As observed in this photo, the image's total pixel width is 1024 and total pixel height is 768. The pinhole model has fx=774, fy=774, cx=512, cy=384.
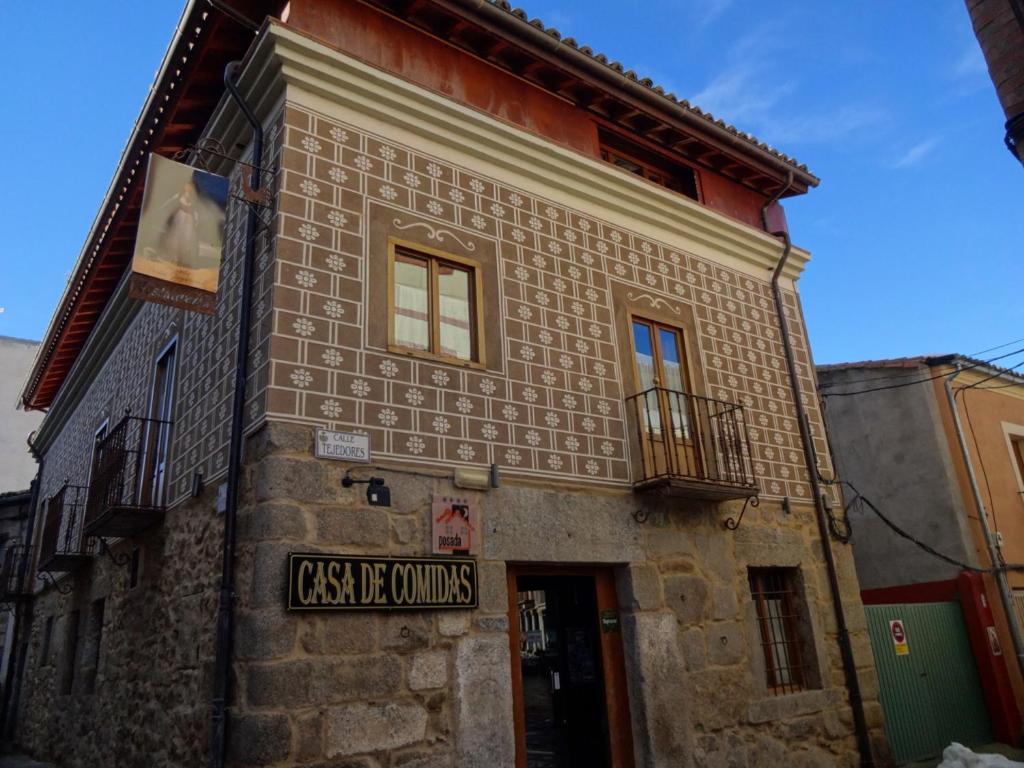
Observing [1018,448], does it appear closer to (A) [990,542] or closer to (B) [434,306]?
(A) [990,542]

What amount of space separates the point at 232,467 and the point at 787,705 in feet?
18.2

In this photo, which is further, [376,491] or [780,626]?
[780,626]

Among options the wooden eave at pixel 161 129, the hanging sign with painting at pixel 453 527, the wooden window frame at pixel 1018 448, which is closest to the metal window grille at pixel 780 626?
the hanging sign with painting at pixel 453 527

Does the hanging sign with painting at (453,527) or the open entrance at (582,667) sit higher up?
the hanging sign with painting at (453,527)

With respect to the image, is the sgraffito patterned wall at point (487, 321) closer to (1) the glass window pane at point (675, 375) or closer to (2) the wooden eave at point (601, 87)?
(1) the glass window pane at point (675, 375)

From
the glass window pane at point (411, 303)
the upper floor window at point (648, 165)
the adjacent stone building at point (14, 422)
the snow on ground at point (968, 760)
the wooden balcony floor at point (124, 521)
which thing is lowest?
the snow on ground at point (968, 760)

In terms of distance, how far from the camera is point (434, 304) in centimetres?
641

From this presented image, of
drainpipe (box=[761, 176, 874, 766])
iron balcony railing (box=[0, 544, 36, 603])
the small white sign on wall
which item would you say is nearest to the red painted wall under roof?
drainpipe (box=[761, 176, 874, 766])

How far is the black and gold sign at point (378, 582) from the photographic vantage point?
498cm

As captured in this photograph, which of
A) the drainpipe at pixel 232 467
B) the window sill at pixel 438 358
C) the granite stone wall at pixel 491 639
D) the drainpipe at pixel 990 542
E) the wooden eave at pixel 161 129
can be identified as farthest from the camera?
the drainpipe at pixel 990 542

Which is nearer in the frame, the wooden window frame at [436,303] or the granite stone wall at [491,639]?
the granite stone wall at [491,639]

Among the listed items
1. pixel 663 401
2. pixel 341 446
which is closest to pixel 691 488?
pixel 663 401

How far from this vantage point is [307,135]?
20.2 ft

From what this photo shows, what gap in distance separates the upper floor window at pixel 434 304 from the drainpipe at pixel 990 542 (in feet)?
28.9
